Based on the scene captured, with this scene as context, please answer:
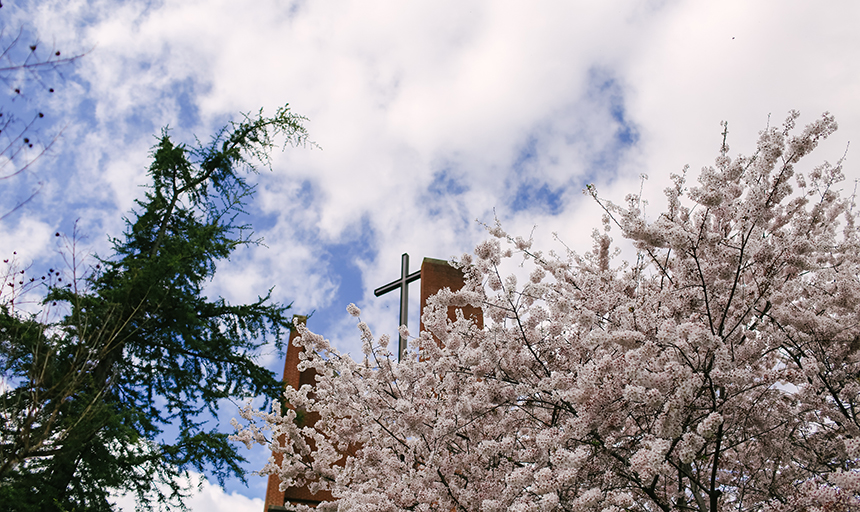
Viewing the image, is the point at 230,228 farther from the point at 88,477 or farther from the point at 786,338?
the point at 786,338

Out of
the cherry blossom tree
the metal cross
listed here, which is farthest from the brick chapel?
the cherry blossom tree

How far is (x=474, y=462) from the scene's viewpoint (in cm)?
478

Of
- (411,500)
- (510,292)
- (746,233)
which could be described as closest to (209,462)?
(411,500)

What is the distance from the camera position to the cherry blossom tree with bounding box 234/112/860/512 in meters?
3.30

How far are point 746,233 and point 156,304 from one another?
7763mm

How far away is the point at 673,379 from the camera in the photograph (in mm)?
3301

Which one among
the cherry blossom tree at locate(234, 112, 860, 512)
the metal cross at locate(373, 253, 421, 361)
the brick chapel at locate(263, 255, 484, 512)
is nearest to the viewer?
the cherry blossom tree at locate(234, 112, 860, 512)

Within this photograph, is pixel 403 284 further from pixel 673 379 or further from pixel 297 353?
pixel 673 379

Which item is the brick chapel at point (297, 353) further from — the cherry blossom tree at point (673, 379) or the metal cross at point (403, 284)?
the cherry blossom tree at point (673, 379)

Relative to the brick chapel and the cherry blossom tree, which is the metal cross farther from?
the cherry blossom tree

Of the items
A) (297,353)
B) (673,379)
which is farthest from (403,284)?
(673,379)

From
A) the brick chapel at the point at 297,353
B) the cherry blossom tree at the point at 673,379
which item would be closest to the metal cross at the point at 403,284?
the brick chapel at the point at 297,353

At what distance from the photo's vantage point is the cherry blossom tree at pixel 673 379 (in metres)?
3.30

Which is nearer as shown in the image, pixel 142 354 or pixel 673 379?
pixel 673 379
